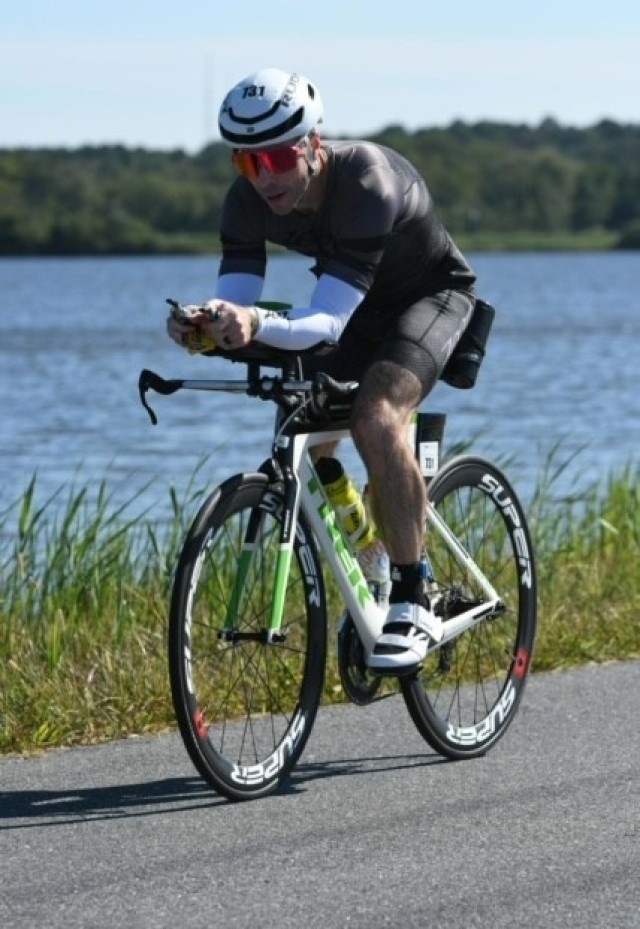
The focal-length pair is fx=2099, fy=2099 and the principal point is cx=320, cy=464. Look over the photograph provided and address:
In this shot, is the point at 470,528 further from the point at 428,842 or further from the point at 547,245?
the point at 547,245

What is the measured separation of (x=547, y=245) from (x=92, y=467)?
144184mm

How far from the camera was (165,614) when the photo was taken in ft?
28.1

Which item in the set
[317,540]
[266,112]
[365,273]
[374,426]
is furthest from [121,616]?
[266,112]

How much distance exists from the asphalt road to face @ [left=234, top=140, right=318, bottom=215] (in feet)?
5.74

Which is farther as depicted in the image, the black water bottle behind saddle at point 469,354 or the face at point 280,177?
the black water bottle behind saddle at point 469,354

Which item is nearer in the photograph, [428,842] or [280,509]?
[428,842]

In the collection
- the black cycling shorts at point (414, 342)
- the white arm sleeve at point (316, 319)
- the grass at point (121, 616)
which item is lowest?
the grass at point (121, 616)

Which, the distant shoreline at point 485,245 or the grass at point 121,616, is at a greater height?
the grass at point 121,616

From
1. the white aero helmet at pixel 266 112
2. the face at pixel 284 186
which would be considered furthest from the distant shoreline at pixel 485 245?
the white aero helmet at pixel 266 112

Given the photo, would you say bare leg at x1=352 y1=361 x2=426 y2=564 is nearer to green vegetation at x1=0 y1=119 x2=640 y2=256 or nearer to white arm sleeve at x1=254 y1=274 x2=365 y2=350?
white arm sleeve at x1=254 y1=274 x2=365 y2=350

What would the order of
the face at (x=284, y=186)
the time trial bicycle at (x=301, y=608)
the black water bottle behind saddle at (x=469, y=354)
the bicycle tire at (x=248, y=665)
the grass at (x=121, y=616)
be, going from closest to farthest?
the bicycle tire at (x=248, y=665), the time trial bicycle at (x=301, y=608), the face at (x=284, y=186), the black water bottle behind saddle at (x=469, y=354), the grass at (x=121, y=616)

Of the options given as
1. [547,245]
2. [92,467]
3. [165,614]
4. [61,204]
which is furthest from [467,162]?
[165,614]

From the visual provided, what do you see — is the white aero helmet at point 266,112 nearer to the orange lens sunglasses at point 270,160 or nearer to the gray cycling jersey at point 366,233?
the orange lens sunglasses at point 270,160

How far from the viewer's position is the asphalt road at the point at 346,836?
5008mm
